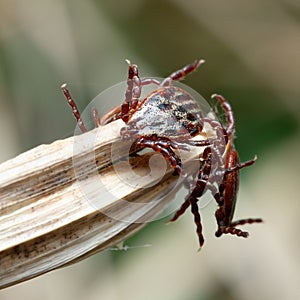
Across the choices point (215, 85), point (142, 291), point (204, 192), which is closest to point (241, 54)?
point (215, 85)

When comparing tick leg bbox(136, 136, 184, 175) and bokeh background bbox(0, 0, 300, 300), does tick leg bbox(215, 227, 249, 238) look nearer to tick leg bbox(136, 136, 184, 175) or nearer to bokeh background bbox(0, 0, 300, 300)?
tick leg bbox(136, 136, 184, 175)

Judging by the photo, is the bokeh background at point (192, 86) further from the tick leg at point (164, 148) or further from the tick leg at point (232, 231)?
the tick leg at point (164, 148)

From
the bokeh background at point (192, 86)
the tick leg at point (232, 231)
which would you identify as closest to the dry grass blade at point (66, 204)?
the tick leg at point (232, 231)

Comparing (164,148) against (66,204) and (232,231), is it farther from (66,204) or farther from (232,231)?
(232,231)

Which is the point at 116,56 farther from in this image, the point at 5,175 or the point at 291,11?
the point at 5,175

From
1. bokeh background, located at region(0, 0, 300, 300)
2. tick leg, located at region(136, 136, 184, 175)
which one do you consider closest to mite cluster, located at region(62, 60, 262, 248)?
tick leg, located at region(136, 136, 184, 175)

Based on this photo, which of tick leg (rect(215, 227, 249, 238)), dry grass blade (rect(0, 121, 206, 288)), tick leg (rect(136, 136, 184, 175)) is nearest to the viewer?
dry grass blade (rect(0, 121, 206, 288))

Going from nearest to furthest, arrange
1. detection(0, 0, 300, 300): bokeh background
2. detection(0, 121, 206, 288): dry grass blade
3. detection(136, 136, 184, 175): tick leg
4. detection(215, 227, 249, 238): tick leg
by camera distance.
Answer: detection(0, 121, 206, 288): dry grass blade < detection(136, 136, 184, 175): tick leg < detection(215, 227, 249, 238): tick leg < detection(0, 0, 300, 300): bokeh background
